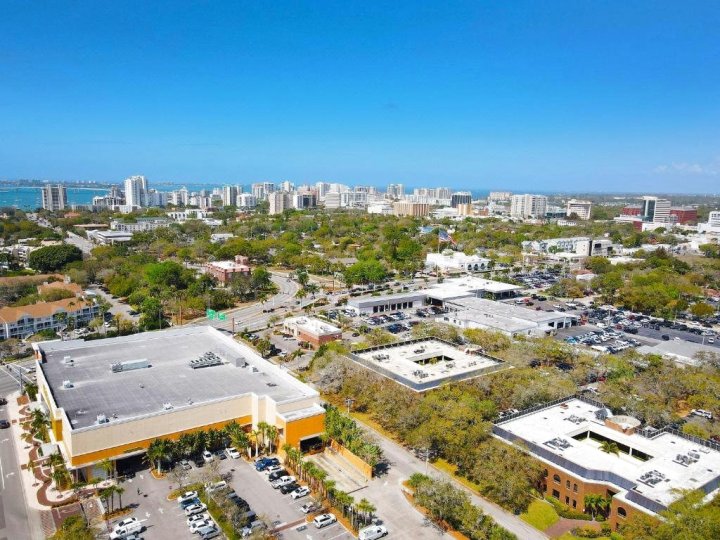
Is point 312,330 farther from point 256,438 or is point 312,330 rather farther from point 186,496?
point 186,496

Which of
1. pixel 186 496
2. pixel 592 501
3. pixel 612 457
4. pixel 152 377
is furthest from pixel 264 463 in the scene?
pixel 612 457

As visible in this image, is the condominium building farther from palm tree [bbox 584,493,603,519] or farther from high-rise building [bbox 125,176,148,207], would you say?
high-rise building [bbox 125,176,148,207]

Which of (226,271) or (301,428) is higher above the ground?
(226,271)

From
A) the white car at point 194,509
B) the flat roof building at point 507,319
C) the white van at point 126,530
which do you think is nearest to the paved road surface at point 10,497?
the white van at point 126,530

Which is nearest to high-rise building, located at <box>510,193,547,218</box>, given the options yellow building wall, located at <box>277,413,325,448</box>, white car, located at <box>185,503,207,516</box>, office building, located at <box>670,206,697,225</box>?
office building, located at <box>670,206,697,225</box>

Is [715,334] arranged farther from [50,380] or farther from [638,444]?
[50,380]

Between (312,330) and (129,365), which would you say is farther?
(312,330)

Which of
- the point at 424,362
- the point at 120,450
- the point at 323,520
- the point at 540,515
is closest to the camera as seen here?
the point at 323,520
